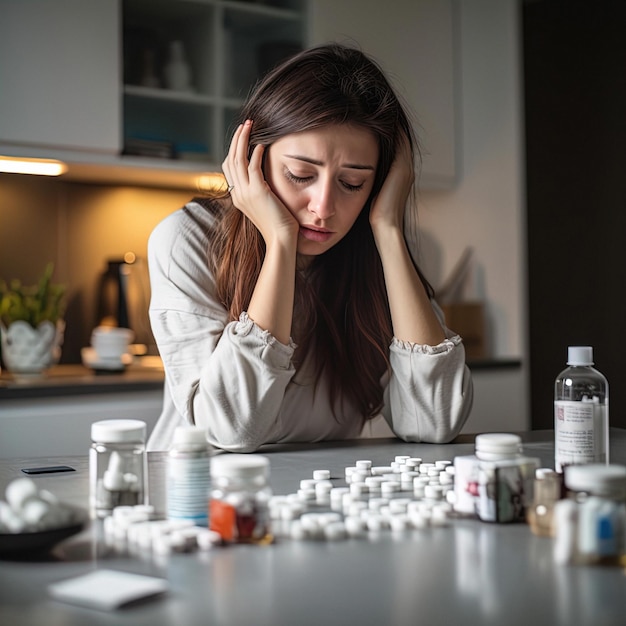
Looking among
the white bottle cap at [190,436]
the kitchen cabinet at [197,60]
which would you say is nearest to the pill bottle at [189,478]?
the white bottle cap at [190,436]

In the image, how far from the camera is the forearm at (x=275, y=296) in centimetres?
155

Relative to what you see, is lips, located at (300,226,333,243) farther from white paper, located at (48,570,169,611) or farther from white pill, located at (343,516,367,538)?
white paper, located at (48,570,169,611)

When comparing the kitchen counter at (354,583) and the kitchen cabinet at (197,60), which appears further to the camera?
the kitchen cabinet at (197,60)

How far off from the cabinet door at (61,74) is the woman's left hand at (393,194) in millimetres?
1380

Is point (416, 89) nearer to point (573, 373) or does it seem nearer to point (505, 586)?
point (573, 373)

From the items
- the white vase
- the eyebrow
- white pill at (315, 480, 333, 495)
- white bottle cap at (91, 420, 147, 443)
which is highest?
the eyebrow

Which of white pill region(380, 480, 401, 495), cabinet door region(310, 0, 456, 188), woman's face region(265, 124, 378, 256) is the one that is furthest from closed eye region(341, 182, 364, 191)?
cabinet door region(310, 0, 456, 188)

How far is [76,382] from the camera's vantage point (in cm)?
263

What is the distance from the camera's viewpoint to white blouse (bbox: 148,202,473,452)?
1.52m

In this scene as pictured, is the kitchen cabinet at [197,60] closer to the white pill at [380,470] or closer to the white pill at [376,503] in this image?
the white pill at [380,470]

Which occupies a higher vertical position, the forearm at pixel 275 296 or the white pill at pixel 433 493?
the forearm at pixel 275 296

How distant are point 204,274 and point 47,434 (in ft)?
3.58

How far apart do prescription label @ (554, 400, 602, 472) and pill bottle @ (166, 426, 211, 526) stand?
1.57ft

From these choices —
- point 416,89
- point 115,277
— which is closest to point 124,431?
point 115,277
